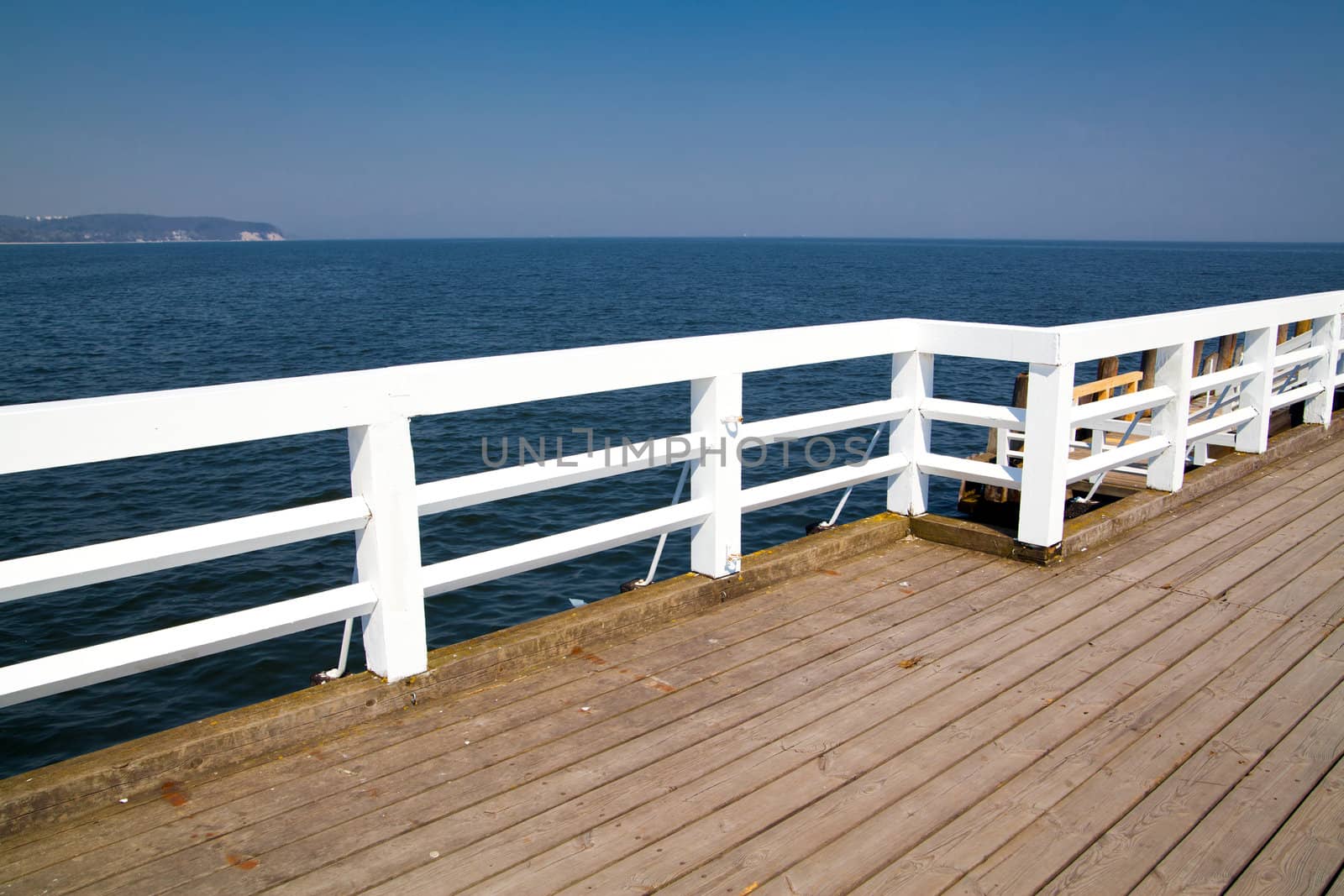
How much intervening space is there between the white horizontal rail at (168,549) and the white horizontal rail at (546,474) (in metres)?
0.30

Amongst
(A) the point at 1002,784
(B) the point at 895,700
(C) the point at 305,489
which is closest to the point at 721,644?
(B) the point at 895,700

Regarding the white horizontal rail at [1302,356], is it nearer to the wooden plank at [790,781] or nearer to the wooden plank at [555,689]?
the wooden plank at [555,689]

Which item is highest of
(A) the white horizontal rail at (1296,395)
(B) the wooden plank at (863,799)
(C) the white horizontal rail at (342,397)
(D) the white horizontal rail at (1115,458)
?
(C) the white horizontal rail at (342,397)

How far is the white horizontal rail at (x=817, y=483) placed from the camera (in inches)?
197

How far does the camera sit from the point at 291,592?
11422mm

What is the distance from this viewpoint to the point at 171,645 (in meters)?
3.26

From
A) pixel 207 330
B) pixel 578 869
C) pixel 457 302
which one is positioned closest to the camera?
pixel 578 869

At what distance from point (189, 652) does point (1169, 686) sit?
11.3 feet

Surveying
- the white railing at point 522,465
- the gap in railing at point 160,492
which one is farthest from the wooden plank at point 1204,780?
the gap in railing at point 160,492

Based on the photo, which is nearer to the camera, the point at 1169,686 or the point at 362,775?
the point at 362,775

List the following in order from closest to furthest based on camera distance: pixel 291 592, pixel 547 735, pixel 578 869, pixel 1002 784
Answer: pixel 578 869 → pixel 1002 784 → pixel 547 735 → pixel 291 592

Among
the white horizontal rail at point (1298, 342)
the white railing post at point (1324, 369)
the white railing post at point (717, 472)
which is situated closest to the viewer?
the white railing post at point (717, 472)

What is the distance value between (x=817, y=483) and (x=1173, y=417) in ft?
8.45

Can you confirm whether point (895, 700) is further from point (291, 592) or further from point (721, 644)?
point (291, 592)
